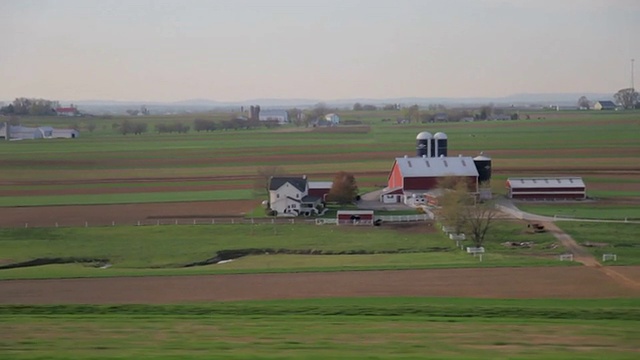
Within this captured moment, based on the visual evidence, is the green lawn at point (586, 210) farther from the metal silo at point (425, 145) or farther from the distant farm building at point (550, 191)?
the metal silo at point (425, 145)

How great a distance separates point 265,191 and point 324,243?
52.0 feet

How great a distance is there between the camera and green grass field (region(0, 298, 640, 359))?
51.2 feet

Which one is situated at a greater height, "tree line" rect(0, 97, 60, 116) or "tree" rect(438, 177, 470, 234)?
"tree line" rect(0, 97, 60, 116)

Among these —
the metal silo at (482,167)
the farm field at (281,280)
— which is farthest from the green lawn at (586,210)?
the metal silo at (482,167)

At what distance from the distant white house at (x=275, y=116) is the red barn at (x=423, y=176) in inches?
3983

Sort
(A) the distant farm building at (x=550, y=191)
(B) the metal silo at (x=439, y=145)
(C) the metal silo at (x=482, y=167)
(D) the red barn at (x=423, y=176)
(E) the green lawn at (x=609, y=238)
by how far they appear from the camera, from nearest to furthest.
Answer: (E) the green lawn at (x=609, y=238)
(A) the distant farm building at (x=550, y=191)
(D) the red barn at (x=423, y=176)
(C) the metal silo at (x=482, y=167)
(B) the metal silo at (x=439, y=145)

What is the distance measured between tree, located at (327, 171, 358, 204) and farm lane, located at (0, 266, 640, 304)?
56.9ft

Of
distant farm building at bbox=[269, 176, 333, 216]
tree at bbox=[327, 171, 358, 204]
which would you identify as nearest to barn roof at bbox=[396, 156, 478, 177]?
tree at bbox=[327, 171, 358, 204]

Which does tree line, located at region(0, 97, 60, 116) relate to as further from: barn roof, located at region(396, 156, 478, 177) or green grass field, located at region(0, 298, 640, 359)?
green grass field, located at region(0, 298, 640, 359)

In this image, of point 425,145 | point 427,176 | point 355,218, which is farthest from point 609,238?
point 425,145

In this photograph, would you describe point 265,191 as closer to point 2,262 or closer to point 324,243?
point 324,243

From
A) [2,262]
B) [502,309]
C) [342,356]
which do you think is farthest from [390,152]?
[342,356]

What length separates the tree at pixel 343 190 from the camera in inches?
1757

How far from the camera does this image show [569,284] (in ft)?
81.7
